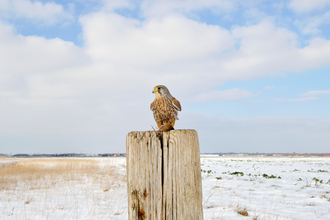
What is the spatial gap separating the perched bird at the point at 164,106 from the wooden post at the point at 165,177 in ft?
3.38

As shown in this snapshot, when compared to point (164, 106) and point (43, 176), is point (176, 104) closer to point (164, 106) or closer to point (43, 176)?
point (164, 106)

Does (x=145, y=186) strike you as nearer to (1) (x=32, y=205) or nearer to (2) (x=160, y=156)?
(2) (x=160, y=156)

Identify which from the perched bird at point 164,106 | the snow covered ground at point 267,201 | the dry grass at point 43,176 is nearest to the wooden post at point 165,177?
the perched bird at point 164,106

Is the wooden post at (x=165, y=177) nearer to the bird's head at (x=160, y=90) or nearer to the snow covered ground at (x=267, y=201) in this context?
the bird's head at (x=160, y=90)

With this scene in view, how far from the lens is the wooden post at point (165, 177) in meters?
1.66

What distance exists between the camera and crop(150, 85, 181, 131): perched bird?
2.76 meters

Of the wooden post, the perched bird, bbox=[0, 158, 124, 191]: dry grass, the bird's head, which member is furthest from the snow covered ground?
bbox=[0, 158, 124, 191]: dry grass

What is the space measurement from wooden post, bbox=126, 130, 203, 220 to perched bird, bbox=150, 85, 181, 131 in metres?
1.03

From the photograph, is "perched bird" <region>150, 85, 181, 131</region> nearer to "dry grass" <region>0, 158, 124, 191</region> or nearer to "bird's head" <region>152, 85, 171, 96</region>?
"bird's head" <region>152, 85, 171, 96</region>

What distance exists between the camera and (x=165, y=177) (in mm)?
1682

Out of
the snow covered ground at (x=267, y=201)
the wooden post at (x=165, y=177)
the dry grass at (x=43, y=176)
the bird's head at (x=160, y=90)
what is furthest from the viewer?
the dry grass at (x=43, y=176)

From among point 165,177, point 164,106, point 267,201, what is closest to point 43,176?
point 267,201

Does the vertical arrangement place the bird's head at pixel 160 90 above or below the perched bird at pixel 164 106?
above

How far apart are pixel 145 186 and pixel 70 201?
637 cm
